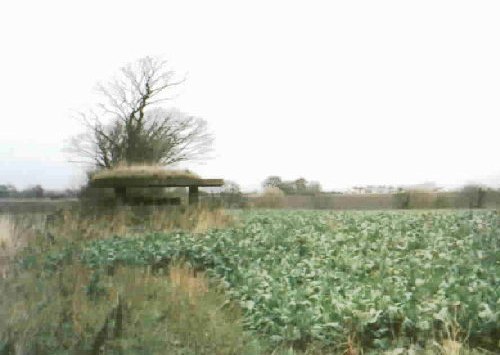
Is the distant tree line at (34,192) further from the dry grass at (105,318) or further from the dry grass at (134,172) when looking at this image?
the dry grass at (105,318)

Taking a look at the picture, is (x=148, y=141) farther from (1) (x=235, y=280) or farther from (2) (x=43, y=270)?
(1) (x=235, y=280)

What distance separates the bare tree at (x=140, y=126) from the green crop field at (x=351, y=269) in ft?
1.37

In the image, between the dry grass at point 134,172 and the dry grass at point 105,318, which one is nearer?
the dry grass at point 105,318

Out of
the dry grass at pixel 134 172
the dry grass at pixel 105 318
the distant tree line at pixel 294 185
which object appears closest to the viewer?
the dry grass at pixel 105 318

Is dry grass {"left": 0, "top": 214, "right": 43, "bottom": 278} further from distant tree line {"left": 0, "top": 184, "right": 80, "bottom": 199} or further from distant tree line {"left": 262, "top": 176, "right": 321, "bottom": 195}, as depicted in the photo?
distant tree line {"left": 262, "top": 176, "right": 321, "bottom": 195}

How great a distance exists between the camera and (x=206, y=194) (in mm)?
2250

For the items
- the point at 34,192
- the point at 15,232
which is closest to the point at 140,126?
the point at 34,192

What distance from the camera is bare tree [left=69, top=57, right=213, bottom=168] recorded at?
6.65 feet

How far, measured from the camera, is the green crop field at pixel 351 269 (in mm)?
2045

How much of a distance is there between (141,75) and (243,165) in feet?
1.72

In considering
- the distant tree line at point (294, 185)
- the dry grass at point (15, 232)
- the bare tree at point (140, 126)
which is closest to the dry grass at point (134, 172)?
the bare tree at point (140, 126)

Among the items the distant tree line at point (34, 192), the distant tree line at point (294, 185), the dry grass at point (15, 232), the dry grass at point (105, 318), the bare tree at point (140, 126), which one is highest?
the bare tree at point (140, 126)

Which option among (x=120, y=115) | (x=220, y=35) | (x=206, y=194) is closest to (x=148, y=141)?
(x=120, y=115)

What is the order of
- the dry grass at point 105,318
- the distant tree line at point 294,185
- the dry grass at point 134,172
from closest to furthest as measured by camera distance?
the dry grass at point 105,318 → the dry grass at point 134,172 → the distant tree line at point 294,185
